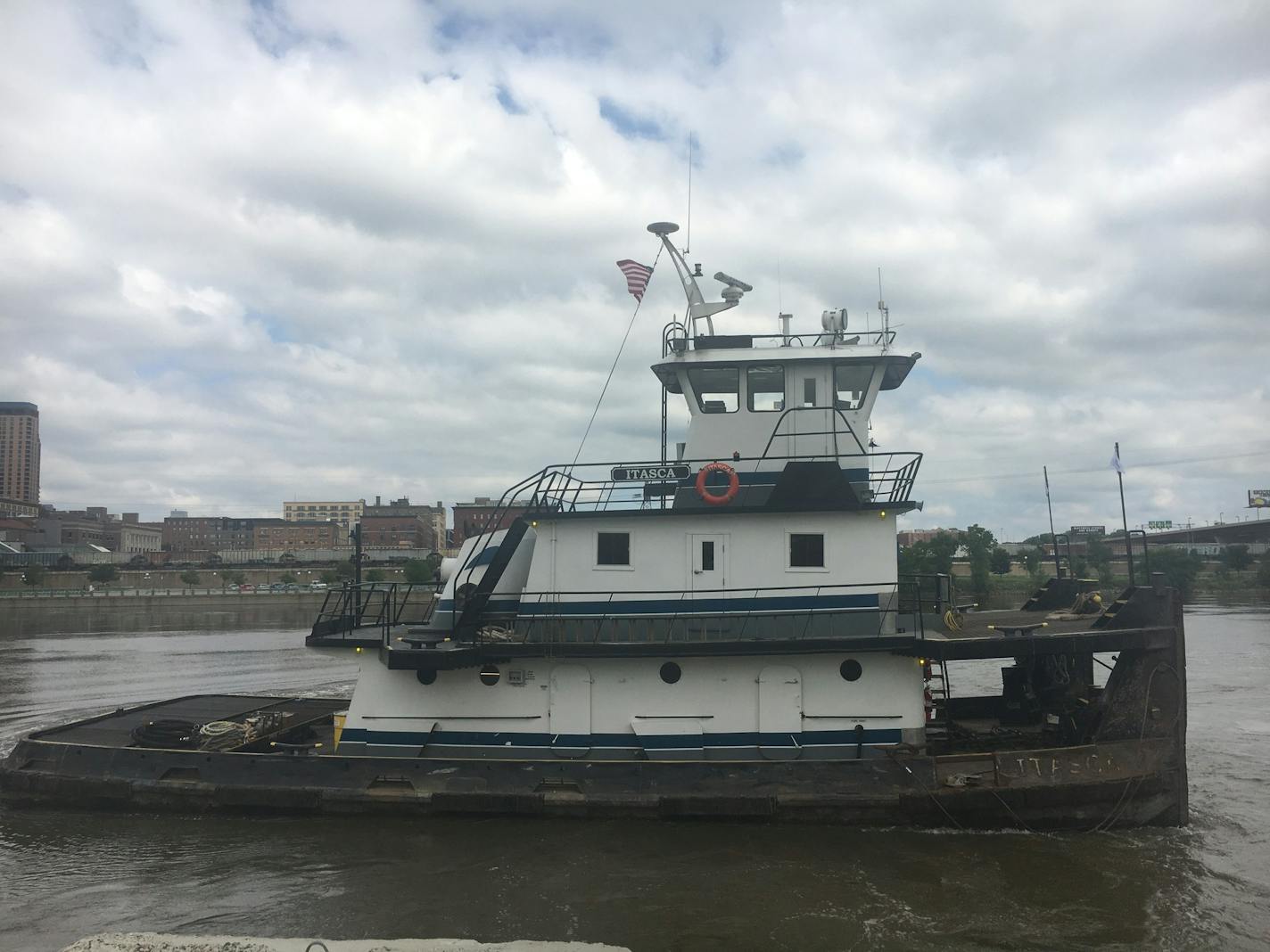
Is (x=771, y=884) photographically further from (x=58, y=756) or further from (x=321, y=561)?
Result: (x=321, y=561)

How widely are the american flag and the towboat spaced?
1436 mm

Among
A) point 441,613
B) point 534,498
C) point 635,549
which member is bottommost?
point 441,613

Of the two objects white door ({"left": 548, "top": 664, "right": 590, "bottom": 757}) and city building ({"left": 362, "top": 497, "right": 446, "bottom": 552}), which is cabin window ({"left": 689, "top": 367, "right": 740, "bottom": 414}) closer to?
white door ({"left": 548, "top": 664, "right": 590, "bottom": 757})

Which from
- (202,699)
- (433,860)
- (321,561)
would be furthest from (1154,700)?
(321,561)

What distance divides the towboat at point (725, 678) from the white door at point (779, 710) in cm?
3

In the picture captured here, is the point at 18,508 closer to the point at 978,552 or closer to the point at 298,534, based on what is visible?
the point at 298,534

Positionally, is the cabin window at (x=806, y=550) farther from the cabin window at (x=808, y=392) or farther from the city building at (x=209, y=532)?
the city building at (x=209, y=532)

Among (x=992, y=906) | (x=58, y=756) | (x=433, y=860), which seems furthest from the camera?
(x=58, y=756)

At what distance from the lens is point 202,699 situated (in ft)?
51.5

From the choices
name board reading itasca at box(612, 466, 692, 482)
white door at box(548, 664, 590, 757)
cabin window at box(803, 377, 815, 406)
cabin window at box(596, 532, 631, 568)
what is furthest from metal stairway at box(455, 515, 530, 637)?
cabin window at box(803, 377, 815, 406)

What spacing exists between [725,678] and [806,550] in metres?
2.03

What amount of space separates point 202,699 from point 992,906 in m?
13.8

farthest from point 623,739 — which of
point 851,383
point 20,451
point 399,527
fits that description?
point 20,451

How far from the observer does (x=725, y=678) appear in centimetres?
1070
